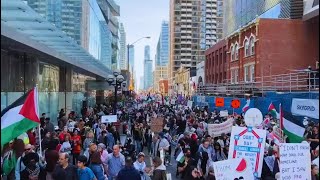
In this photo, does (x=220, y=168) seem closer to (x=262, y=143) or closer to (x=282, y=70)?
(x=262, y=143)

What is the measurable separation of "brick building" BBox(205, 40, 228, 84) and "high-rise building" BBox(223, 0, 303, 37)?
4098 mm

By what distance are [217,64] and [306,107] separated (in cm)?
A: 4897

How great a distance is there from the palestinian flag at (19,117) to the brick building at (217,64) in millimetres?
53326

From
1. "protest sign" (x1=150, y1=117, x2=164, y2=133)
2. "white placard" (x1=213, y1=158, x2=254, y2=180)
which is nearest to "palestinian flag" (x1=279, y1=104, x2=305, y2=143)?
"white placard" (x1=213, y1=158, x2=254, y2=180)

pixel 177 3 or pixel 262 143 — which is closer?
pixel 262 143

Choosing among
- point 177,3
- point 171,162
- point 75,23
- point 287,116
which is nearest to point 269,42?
point 75,23

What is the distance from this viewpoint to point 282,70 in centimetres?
4534

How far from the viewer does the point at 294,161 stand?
7.94 meters

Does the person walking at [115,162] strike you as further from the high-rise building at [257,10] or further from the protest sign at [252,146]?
the high-rise building at [257,10]

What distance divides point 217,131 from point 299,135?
6.05 meters

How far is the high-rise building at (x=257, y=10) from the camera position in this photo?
48.2 m

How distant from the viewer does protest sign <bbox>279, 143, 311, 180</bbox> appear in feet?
25.6

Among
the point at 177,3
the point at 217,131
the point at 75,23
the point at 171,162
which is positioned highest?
the point at 177,3

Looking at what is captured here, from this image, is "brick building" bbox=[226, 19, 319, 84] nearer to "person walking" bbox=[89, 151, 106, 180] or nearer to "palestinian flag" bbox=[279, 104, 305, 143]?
"palestinian flag" bbox=[279, 104, 305, 143]
